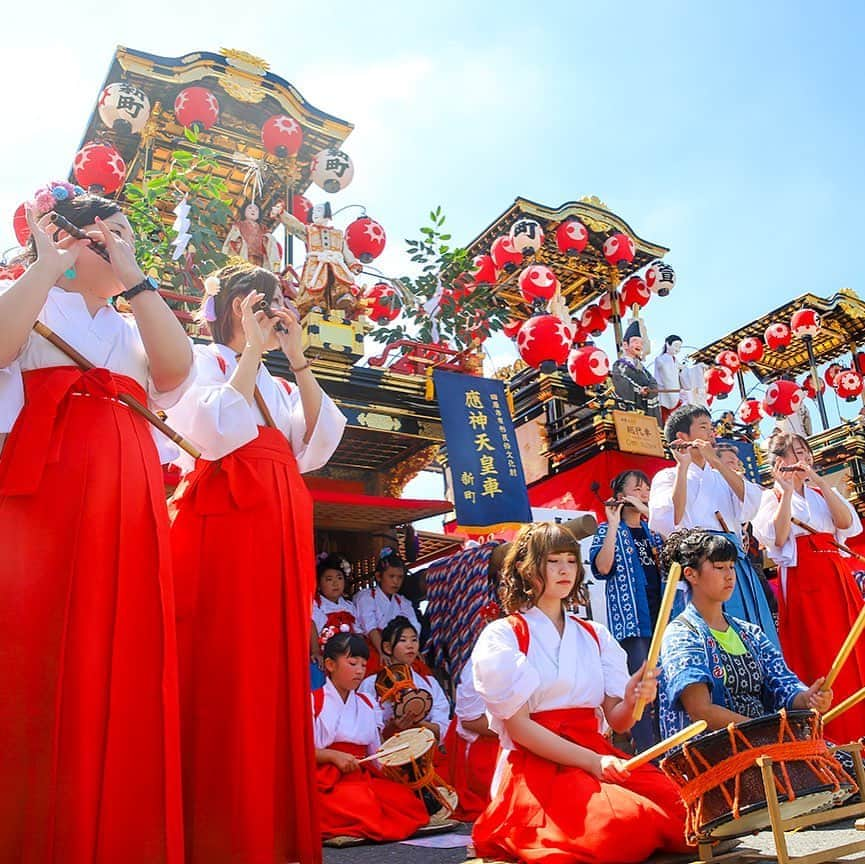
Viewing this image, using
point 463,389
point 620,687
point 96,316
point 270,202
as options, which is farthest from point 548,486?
point 96,316

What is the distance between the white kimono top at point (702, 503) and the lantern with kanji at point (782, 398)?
33.3ft

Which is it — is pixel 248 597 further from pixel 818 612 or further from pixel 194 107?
pixel 194 107

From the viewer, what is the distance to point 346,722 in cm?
425

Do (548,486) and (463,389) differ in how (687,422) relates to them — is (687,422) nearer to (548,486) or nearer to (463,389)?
(463,389)

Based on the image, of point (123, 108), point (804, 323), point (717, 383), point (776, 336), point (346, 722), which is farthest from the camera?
point (776, 336)

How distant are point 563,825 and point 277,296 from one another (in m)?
1.97

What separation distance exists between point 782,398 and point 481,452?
8573 mm

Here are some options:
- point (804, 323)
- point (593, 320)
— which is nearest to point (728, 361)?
point (804, 323)

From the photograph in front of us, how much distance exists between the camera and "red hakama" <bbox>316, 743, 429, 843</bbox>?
150 inches

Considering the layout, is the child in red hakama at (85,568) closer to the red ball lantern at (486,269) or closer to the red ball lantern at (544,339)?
the red ball lantern at (544,339)

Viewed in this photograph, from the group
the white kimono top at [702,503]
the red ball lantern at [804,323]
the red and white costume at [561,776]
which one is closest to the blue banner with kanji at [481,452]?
the white kimono top at [702,503]

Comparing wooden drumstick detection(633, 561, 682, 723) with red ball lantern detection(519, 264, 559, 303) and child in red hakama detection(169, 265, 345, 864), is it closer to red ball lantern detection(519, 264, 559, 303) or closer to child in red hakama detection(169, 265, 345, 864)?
child in red hakama detection(169, 265, 345, 864)

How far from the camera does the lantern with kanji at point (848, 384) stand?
16578 mm

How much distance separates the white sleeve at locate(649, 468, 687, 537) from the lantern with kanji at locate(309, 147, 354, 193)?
5.52 m
